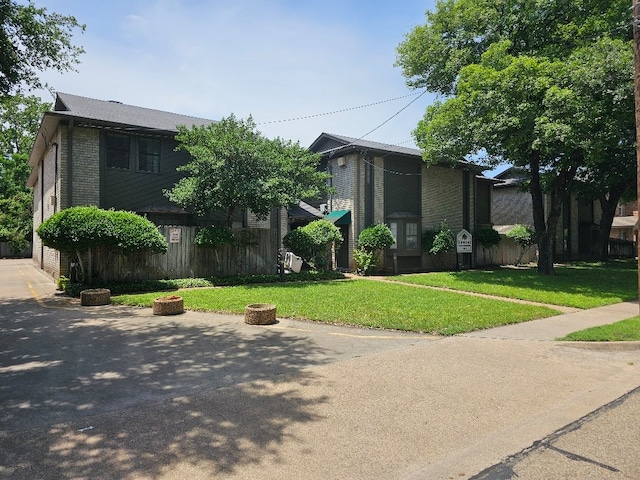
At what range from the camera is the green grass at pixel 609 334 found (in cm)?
716

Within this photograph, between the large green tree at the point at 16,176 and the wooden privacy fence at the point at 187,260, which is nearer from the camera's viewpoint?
the wooden privacy fence at the point at 187,260

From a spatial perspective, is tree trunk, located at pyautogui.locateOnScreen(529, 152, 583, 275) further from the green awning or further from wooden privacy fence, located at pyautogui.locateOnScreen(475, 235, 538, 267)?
the green awning

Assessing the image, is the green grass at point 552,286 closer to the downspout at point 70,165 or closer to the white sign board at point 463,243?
the white sign board at point 463,243

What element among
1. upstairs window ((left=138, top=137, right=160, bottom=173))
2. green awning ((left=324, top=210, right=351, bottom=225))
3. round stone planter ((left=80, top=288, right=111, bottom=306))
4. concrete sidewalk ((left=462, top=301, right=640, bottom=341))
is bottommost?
concrete sidewalk ((left=462, top=301, right=640, bottom=341))

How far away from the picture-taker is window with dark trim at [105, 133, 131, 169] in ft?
50.0

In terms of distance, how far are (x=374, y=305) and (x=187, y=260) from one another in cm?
806

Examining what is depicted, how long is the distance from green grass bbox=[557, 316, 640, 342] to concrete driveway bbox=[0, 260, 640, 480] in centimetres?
25

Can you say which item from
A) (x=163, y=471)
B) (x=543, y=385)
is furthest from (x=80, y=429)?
(x=543, y=385)

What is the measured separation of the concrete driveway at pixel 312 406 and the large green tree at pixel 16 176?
118 ft

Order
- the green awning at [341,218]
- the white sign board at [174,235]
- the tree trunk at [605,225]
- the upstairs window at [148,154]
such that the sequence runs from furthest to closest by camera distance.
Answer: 1. the tree trunk at [605,225]
2. the green awning at [341,218]
3. the upstairs window at [148,154]
4. the white sign board at [174,235]

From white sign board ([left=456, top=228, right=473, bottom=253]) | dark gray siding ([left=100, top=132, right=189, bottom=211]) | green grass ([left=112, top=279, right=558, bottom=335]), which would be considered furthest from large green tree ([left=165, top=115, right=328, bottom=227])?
white sign board ([left=456, top=228, right=473, bottom=253])

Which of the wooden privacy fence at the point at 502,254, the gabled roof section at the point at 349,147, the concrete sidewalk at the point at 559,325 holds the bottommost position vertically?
the concrete sidewalk at the point at 559,325

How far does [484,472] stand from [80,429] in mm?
3597

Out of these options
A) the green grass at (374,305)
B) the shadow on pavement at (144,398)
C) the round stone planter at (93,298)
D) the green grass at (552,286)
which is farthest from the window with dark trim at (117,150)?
the green grass at (552,286)
